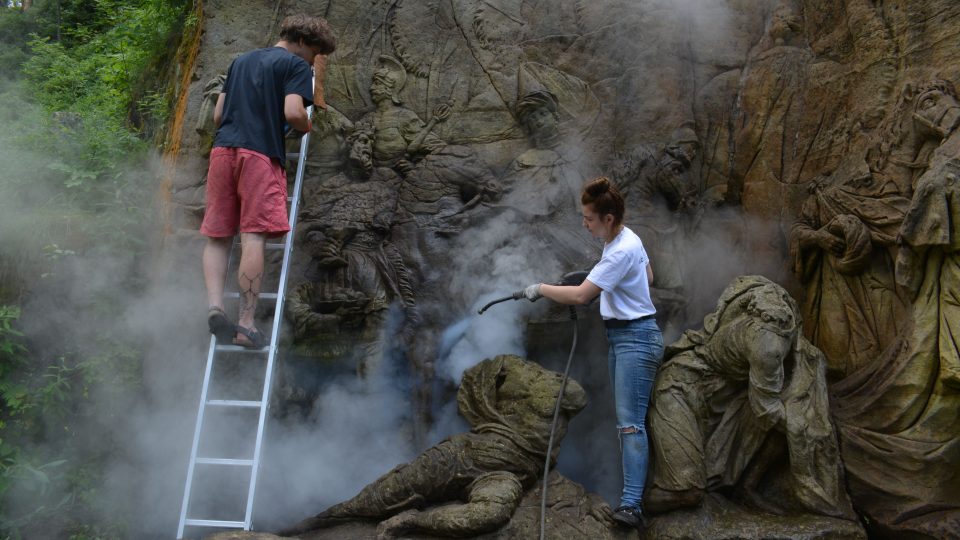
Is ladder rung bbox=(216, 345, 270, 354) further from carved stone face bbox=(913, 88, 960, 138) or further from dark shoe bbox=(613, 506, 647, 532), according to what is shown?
carved stone face bbox=(913, 88, 960, 138)

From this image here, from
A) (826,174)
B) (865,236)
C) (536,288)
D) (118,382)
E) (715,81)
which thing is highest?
(715,81)

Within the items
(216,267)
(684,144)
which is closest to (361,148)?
(216,267)

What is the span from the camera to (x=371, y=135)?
6.12 meters

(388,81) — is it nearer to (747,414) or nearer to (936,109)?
(747,414)

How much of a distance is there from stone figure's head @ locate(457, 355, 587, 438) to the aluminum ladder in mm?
1166

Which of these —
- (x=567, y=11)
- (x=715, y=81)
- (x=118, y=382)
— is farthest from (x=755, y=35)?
(x=118, y=382)

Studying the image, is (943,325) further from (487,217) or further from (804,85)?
(487,217)

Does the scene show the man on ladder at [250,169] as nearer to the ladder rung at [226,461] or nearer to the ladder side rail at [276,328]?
the ladder side rail at [276,328]

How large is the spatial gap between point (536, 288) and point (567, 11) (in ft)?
10.1

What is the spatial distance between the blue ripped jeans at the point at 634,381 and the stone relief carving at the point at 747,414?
0.39 feet

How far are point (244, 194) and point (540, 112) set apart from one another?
7.94 ft

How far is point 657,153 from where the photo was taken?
6.11 metres

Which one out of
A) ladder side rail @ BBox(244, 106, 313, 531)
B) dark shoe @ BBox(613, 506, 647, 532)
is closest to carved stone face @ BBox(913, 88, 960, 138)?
dark shoe @ BBox(613, 506, 647, 532)

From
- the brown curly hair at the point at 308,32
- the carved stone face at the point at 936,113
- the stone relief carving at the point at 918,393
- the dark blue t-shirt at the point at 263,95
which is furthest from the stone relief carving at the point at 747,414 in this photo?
the brown curly hair at the point at 308,32
